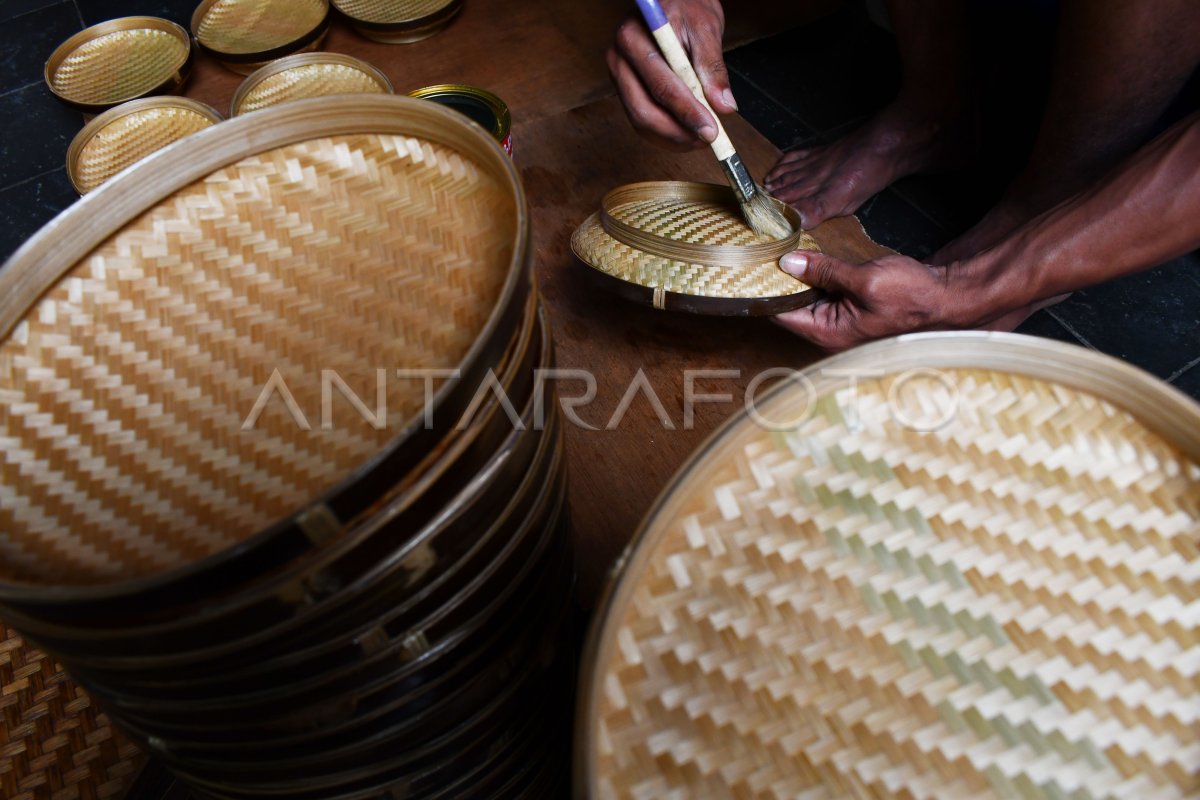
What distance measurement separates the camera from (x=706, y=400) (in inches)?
53.6

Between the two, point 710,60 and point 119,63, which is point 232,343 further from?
point 119,63

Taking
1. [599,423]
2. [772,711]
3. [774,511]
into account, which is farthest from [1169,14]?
[772,711]

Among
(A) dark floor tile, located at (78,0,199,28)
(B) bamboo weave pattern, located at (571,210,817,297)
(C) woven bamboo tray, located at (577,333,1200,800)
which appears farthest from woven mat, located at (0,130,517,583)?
(A) dark floor tile, located at (78,0,199,28)

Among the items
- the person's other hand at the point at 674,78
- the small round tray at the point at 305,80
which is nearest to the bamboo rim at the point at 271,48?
the small round tray at the point at 305,80

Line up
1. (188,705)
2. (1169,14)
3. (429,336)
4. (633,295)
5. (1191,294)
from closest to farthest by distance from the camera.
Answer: (188,705)
(429,336)
(633,295)
(1169,14)
(1191,294)

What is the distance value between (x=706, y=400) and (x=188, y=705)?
95 centimetres

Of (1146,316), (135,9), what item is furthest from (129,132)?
(1146,316)

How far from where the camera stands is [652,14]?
1222 millimetres

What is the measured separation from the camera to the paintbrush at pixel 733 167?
1264 mm

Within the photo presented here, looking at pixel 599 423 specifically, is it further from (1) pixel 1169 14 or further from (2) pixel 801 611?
(1) pixel 1169 14

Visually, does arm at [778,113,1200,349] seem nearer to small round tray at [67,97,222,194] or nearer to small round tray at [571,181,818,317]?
small round tray at [571,181,818,317]

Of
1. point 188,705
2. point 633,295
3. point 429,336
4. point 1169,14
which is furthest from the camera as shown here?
point 1169,14

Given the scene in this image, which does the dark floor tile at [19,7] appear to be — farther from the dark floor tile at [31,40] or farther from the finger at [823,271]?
the finger at [823,271]

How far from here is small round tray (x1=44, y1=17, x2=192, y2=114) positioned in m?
1.91
